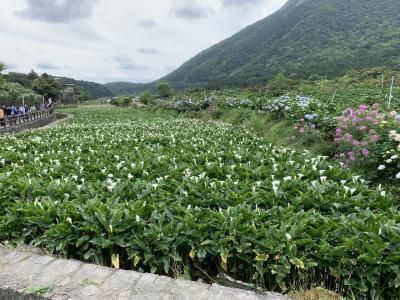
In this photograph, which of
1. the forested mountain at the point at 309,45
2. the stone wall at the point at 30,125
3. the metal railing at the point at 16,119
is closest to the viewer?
the stone wall at the point at 30,125

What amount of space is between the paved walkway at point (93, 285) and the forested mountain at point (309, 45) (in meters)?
63.4

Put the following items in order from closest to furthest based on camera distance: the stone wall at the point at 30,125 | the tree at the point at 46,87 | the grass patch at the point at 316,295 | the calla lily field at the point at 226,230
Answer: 1. the grass patch at the point at 316,295
2. the calla lily field at the point at 226,230
3. the stone wall at the point at 30,125
4. the tree at the point at 46,87

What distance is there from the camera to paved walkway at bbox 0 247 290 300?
308cm

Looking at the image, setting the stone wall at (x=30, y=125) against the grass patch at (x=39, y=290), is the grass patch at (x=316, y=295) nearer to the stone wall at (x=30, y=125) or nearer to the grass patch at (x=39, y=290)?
the grass patch at (x=39, y=290)

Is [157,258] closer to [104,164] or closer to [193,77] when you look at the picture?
[104,164]

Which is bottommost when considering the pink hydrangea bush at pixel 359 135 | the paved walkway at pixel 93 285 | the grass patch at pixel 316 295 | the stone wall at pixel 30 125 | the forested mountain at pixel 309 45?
the stone wall at pixel 30 125

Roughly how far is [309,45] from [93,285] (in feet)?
345

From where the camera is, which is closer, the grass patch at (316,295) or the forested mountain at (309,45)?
the grass patch at (316,295)

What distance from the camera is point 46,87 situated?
219 ft

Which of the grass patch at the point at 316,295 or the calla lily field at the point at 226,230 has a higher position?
the calla lily field at the point at 226,230

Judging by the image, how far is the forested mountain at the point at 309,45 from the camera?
244 feet

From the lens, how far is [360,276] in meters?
3.31

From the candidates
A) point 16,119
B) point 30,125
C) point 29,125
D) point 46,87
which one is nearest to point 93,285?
point 16,119

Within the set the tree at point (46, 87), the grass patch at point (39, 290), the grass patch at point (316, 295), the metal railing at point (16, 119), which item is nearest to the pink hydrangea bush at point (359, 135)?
the grass patch at point (316, 295)
